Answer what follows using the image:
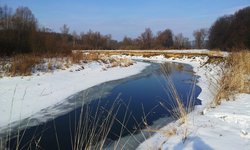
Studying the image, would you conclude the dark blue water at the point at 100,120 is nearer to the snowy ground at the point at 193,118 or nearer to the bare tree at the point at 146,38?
the snowy ground at the point at 193,118

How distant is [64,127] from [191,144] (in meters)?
2.89

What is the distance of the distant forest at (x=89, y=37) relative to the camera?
1931cm

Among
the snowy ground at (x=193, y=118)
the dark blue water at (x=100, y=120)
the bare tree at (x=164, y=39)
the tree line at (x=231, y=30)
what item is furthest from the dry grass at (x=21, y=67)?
the bare tree at (x=164, y=39)

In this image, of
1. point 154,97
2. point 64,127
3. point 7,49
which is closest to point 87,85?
point 154,97

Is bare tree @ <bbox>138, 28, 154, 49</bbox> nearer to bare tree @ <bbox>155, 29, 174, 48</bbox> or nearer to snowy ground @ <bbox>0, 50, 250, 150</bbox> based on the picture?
bare tree @ <bbox>155, 29, 174, 48</bbox>

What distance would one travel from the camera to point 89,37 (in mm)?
81562

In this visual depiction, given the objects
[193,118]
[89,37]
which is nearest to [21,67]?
[193,118]

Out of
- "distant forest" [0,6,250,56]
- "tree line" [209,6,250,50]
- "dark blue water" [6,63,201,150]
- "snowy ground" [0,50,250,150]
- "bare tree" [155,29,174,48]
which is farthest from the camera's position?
"bare tree" [155,29,174,48]

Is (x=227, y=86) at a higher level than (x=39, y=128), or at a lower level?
higher

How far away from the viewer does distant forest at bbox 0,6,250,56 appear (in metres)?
19.3

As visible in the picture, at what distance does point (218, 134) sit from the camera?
443cm

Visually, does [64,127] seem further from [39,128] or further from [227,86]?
[227,86]

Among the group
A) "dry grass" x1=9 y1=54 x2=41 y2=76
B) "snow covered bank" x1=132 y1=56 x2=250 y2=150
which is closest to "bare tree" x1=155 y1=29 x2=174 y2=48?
"dry grass" x1=9 y1=54 x2=41 y2=76

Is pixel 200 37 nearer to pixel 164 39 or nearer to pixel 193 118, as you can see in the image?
pixel 164 39
